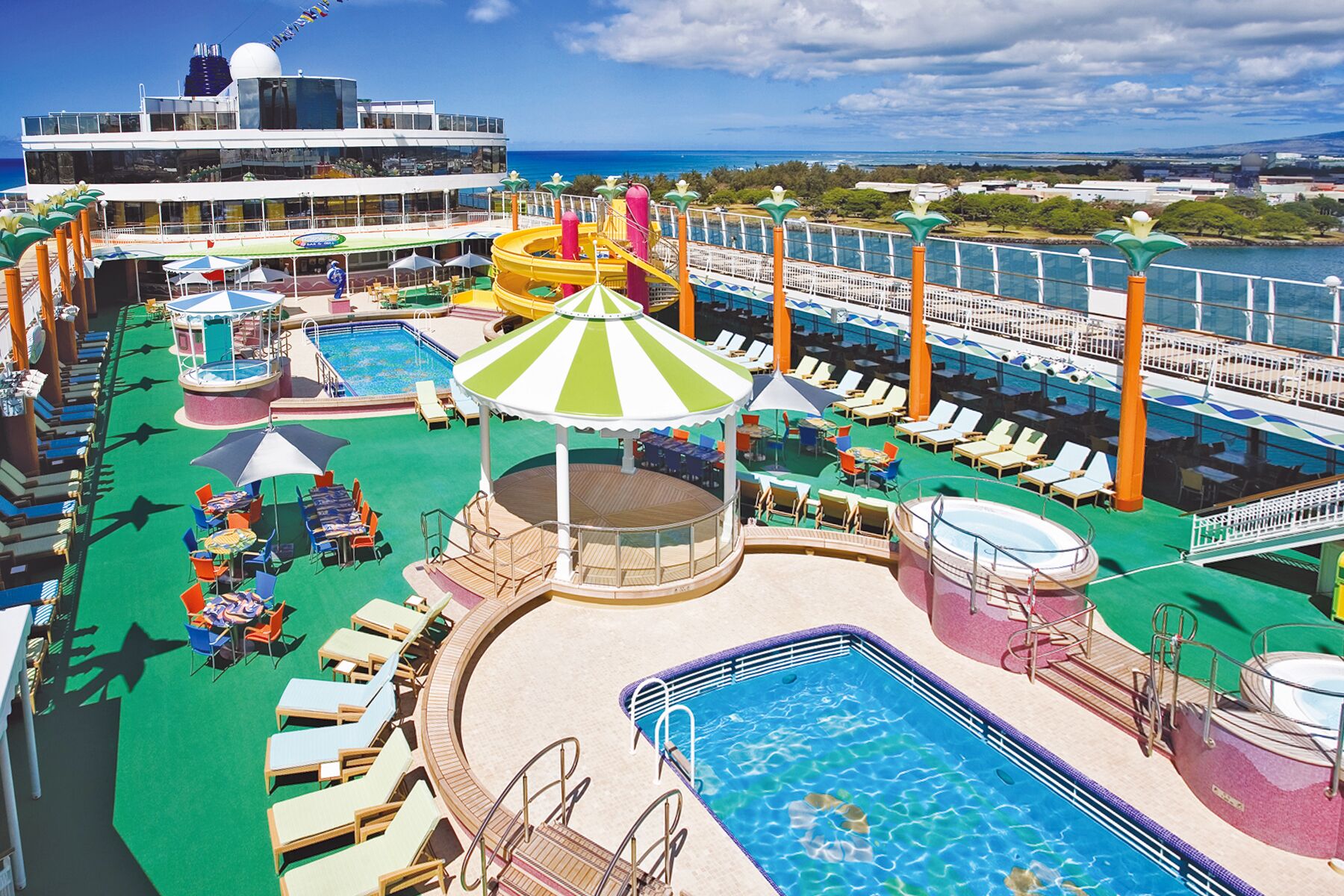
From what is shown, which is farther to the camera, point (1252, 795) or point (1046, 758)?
point (1046, 758)

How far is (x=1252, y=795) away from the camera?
26.5 feet

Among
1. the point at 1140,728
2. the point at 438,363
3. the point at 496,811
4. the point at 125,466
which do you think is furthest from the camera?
the point at 438,363

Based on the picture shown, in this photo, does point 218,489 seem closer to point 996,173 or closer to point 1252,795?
point 1252,795

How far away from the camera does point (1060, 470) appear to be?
16734 millimetres

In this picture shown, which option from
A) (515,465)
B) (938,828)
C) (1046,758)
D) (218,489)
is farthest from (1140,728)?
(218,489)

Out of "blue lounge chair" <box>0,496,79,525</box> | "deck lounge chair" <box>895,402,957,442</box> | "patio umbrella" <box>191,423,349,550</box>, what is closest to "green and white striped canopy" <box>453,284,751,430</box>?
"patio umbrella" <box>191,423,349,550</box>

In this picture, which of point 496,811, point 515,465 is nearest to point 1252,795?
point 496,811

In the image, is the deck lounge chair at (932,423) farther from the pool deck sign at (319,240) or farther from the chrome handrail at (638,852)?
the pool deck sign at (319,240)

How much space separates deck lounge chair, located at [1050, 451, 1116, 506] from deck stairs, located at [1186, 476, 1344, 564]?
7.73 ft

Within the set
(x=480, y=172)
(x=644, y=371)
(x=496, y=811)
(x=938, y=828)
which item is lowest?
(x=938, y=828)

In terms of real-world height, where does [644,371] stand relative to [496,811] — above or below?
above

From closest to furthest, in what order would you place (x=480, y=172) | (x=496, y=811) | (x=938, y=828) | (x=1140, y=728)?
1. (x=496, y=811)
2. (x=938, y=828)
3. (x=1140, y=728)
4. (x=480, y=172)

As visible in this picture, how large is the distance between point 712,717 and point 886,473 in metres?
7.49

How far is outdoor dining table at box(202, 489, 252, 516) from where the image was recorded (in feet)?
47.0
